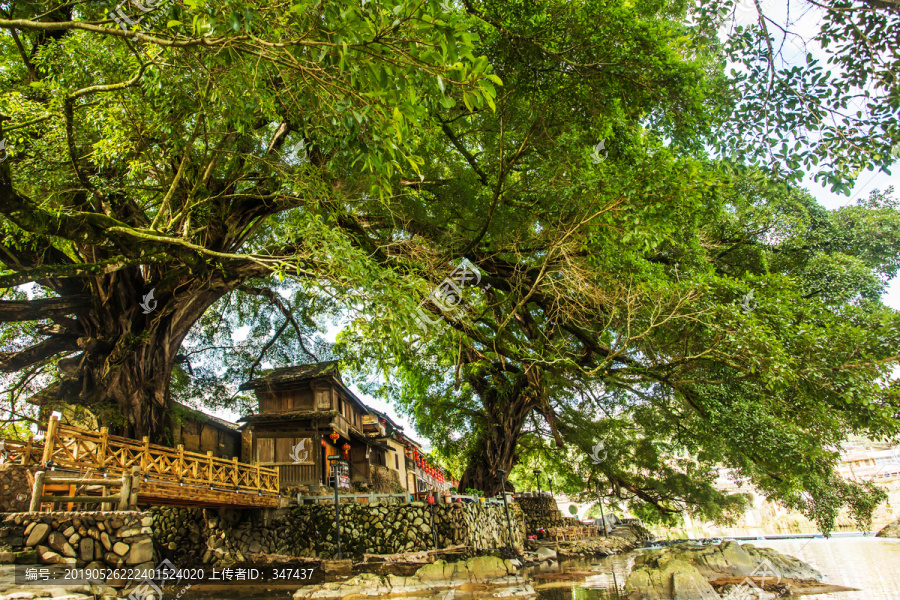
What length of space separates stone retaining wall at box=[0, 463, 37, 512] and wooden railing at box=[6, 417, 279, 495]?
0.66 m

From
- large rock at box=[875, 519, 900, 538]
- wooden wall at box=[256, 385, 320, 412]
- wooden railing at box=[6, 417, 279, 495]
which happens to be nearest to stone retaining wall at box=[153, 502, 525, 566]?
wooden railing at box=[6, 417, 279, 495]

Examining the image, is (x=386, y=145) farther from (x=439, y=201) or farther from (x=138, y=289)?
(x=138, y=289)

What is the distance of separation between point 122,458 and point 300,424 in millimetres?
10328

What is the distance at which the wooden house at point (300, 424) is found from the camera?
17844 mm

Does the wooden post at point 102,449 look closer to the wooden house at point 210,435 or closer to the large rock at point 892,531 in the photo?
the wooden house at point 210,435

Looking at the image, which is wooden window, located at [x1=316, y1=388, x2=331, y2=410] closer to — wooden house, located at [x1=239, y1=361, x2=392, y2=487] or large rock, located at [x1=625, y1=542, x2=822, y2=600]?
wooden house, located at [x1=239, y1=361, x2=392, y2=487]

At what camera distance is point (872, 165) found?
423 cm

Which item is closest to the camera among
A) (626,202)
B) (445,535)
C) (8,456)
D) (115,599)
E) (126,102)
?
(115,599)

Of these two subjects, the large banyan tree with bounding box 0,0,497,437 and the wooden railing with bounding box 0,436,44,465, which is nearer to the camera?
the large banyan tree with bounding box 0,0,497,437

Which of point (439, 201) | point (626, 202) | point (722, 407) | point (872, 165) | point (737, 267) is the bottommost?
point (722, 407)

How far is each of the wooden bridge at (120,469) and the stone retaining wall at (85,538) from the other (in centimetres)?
25

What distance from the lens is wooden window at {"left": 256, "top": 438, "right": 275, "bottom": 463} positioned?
59.3 ft

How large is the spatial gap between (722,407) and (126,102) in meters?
11.9

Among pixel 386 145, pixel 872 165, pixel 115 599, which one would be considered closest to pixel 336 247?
pixel 386 145
